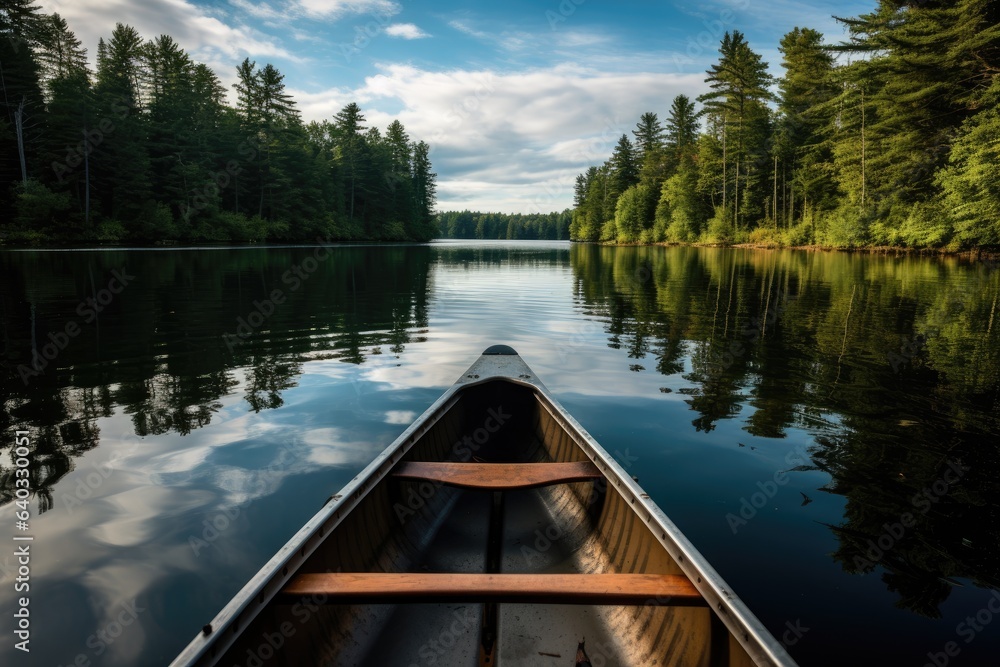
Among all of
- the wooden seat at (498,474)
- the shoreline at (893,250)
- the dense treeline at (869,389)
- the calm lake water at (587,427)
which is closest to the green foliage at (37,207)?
the calm lake water at (587,427)

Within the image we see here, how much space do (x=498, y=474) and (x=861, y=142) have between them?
47431mm

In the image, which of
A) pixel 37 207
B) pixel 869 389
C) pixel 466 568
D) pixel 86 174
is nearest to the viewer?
pixel 466 568

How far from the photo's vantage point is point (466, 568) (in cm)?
412

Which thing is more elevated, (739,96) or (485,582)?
(739,96)

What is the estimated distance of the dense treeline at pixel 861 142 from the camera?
2878cm

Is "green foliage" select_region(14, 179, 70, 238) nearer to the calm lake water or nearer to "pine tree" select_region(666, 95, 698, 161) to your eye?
the calm lake water

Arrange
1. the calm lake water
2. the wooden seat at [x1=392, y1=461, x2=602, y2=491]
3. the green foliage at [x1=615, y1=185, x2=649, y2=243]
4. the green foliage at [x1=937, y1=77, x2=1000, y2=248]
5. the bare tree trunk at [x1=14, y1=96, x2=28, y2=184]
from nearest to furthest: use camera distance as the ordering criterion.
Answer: the calm lake water, the wooden seat at [x1=392, y1=461, x2=602, y2=491], the green foliage at [x1=937, y1=77, x2=1000, y2=248], the bare tree trunk at [x1=14, y1=96, x2=28, y2=184], the green foliage at [x1=615, y1=185, x2=649, y2=243]

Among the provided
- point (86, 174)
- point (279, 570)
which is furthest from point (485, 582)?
point (86, 174)

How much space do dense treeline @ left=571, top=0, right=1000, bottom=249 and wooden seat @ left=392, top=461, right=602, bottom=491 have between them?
1316 inches

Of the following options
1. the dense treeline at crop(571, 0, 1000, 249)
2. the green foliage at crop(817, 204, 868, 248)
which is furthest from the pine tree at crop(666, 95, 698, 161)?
the green foliage at crop(817, 204, 868, 248)

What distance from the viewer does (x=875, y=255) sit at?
39875mm

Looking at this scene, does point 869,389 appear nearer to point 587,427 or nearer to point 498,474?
point 587,427

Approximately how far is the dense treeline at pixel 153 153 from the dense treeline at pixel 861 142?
47793 millimetres

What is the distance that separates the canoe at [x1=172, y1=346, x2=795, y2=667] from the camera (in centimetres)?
250
